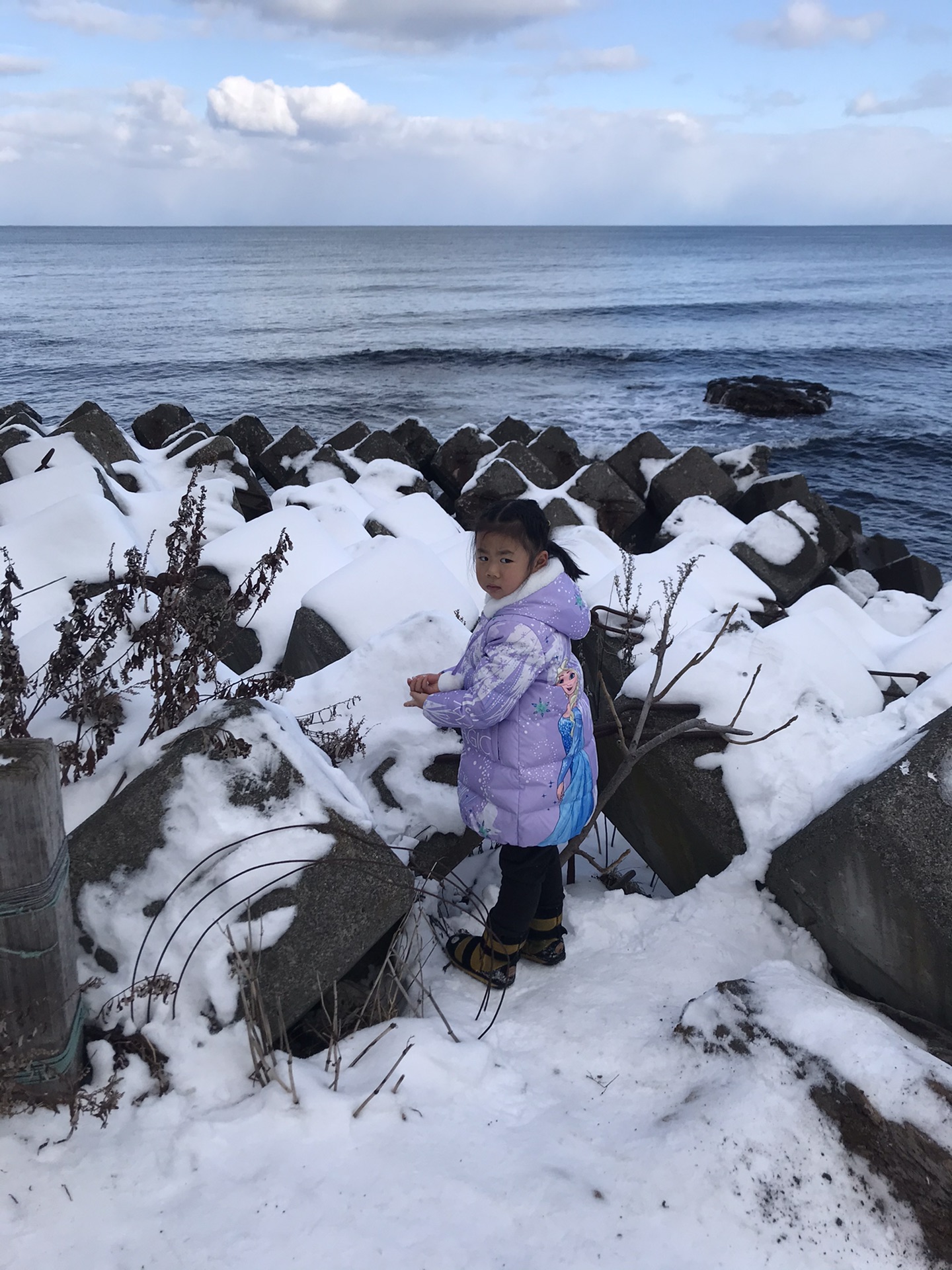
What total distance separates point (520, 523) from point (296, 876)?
3.93 ft

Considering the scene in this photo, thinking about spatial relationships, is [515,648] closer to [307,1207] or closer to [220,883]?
[220,883]

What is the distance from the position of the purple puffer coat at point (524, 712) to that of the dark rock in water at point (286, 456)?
28.7 feet

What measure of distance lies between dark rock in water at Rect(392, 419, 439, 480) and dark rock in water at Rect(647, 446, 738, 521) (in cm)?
386

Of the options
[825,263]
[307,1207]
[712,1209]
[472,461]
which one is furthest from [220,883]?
[825,263]

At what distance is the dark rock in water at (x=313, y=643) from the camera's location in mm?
4492

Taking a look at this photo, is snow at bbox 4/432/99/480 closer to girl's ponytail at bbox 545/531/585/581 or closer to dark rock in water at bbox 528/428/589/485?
girl's ponytail at bbox 545/531/585/581

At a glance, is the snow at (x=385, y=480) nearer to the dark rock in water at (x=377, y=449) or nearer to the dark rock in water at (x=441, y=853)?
the dark rock in water at (x=377, y=449)

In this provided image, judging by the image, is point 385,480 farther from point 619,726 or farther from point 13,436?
point 619,726

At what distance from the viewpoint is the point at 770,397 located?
2269 cm

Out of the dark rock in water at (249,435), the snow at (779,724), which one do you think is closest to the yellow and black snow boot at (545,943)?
the snow at (779,724)

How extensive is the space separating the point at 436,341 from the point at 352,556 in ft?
97.9

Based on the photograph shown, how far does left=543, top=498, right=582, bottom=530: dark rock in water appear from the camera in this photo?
900 centimetres

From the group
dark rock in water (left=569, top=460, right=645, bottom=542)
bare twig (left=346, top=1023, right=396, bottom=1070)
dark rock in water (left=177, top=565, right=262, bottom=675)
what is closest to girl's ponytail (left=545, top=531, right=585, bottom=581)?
bare twig (left=346, top=1023, right=396, bottom=1070)

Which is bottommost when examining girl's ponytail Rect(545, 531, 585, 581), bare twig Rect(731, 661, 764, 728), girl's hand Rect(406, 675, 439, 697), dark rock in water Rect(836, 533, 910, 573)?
dark rock in water Rect(836, 533, 910, 573)
